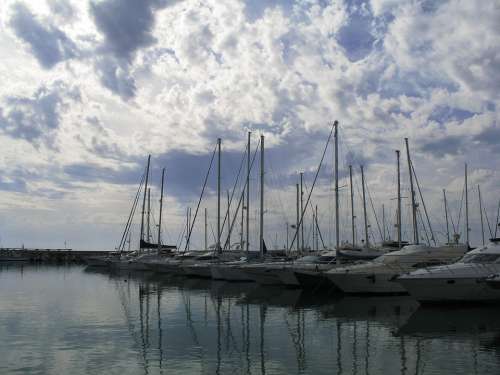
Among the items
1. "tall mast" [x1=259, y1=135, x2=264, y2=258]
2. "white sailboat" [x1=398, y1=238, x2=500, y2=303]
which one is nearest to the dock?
"tall mast" [x1=259, y1=135, x2=264, y2=258]

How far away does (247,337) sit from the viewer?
19797 mm

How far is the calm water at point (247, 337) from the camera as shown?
595 inches

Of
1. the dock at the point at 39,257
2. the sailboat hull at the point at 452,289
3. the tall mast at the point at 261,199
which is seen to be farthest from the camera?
the dock at the point at 39,257

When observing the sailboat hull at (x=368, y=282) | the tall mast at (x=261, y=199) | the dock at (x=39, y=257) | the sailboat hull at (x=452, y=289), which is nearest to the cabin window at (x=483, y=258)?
the sailboat hull at (x=452, y=289)

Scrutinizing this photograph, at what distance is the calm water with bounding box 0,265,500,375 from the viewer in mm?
15109

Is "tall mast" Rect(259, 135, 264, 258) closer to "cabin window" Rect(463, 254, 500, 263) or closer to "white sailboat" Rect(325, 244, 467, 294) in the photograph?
"white sailboat" Rect(325, 244, 467, 294)

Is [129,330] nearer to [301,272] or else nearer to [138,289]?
[301,272]

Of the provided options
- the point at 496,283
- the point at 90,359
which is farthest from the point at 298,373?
the point at 496,283

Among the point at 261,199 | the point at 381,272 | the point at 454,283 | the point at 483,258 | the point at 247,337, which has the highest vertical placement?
the point at 261,199

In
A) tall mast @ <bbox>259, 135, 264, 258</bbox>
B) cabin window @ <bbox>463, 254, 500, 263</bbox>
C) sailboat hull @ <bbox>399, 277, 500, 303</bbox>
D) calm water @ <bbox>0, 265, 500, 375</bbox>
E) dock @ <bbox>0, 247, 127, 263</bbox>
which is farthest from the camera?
dock @ <bbox>0, 247, 127, 263</bbox>

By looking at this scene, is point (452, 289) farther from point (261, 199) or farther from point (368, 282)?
point (261, 199)

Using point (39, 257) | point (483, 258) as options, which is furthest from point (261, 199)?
point (39, 257)

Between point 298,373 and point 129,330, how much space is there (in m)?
9.85

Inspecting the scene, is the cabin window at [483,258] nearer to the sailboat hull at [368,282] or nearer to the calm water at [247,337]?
the calm water at [247,337]
